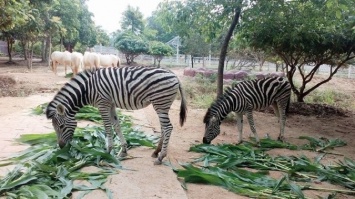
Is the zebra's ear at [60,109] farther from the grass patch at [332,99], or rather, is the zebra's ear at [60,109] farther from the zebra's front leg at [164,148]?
the grass patch at [332,99]

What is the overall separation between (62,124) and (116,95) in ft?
2.95

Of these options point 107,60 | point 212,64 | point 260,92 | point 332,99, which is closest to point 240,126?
point 260,92

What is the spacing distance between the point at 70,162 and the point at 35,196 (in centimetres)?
99

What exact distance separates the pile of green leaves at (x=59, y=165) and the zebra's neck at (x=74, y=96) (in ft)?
1.94

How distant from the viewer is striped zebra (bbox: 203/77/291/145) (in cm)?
600

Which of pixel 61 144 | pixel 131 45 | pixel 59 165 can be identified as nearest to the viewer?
pixel 59 165

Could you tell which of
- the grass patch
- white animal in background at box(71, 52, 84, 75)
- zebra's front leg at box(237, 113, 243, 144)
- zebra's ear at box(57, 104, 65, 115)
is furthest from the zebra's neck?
white animal in background at box(71, 52, 84, 75)

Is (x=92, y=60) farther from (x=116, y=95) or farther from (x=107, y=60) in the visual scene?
(x=116, y=95)

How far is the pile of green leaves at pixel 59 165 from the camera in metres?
3.24

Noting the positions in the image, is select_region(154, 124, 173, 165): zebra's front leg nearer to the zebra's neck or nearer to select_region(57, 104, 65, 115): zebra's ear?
the zebra's neck

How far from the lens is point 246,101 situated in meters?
6.34

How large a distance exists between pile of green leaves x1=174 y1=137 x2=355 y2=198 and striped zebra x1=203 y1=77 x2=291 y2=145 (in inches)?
28.7

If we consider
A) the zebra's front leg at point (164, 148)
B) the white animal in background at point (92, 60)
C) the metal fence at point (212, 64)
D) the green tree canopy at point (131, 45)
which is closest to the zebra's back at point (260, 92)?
the zebra's front leg at point (164, 148)

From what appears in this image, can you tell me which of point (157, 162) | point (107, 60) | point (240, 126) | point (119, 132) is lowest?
point (157, 162)
